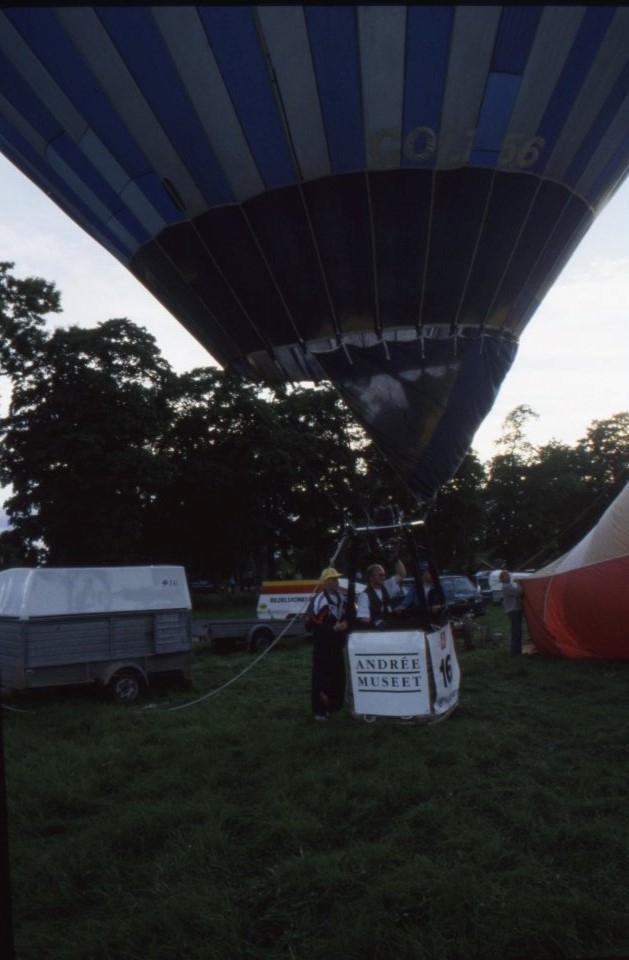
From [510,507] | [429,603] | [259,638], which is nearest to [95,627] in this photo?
[429,603]

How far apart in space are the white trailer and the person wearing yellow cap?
10.7 feet

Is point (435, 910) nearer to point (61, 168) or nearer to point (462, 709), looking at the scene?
point (462, 709)

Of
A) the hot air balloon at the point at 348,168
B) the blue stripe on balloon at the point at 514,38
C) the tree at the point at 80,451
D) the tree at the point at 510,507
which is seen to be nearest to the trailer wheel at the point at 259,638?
the hot air balloon at the point at 348,168

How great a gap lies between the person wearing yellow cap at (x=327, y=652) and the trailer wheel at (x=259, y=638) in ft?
26.9

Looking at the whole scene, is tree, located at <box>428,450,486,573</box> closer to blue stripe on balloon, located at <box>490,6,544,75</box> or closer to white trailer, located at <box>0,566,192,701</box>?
white trailer, located at <box>0,566,192,701</box>

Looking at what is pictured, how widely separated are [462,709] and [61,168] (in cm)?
688

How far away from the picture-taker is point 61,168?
24.2 ft

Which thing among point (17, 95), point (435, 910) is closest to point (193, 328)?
point (17, 95)

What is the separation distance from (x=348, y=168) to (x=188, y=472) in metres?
29.6

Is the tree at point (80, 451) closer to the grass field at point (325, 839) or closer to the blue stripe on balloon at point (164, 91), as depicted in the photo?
the grass field at point (325, 839)

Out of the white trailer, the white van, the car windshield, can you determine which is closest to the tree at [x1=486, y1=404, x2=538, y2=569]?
the car windshield

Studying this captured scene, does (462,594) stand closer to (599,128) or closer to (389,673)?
(389,673)

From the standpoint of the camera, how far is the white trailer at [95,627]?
9.49m

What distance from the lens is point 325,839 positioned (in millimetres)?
4594
